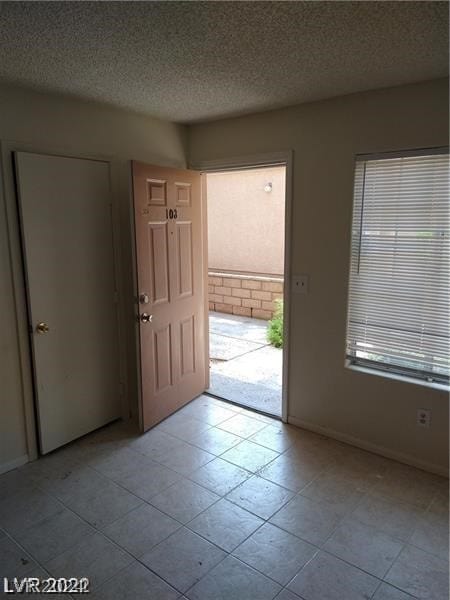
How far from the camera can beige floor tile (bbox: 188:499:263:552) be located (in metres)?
2.11

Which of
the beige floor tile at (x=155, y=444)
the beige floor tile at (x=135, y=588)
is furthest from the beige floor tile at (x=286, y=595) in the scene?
the beige floor tile at (x=155, y=444)

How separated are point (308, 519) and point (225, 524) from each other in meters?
0.45

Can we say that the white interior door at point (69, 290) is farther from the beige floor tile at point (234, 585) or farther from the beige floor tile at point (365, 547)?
the beige floor tile at point (365, 547)

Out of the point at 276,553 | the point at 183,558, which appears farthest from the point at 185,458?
the point at 276,553

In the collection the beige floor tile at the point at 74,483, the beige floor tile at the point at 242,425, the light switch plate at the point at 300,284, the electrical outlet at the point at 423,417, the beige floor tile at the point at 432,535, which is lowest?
the beige floor tile at the point at 432,535

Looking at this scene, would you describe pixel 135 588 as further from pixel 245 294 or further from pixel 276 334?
pixel 245 294

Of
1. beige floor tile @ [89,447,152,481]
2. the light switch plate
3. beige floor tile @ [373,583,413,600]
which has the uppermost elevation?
the light switch plate

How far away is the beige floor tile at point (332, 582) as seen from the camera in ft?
5.92

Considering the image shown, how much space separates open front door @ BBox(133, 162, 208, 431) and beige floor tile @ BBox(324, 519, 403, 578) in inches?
62.3

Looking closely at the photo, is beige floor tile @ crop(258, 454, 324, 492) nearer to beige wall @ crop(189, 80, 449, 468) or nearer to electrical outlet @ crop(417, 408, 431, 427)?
beige wall @ crop(189, 80, 449, 468)

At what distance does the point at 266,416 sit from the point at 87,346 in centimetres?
153

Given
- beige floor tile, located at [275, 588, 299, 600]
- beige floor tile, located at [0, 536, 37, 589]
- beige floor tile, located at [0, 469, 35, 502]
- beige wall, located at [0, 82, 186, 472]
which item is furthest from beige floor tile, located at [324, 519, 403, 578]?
beige wall, located at [0, 82, 186, 472]

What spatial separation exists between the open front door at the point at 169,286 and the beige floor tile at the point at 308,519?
128 centimetres

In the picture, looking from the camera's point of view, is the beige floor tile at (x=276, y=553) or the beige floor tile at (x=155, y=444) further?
the beige floor tile at (x=155, y=444)
